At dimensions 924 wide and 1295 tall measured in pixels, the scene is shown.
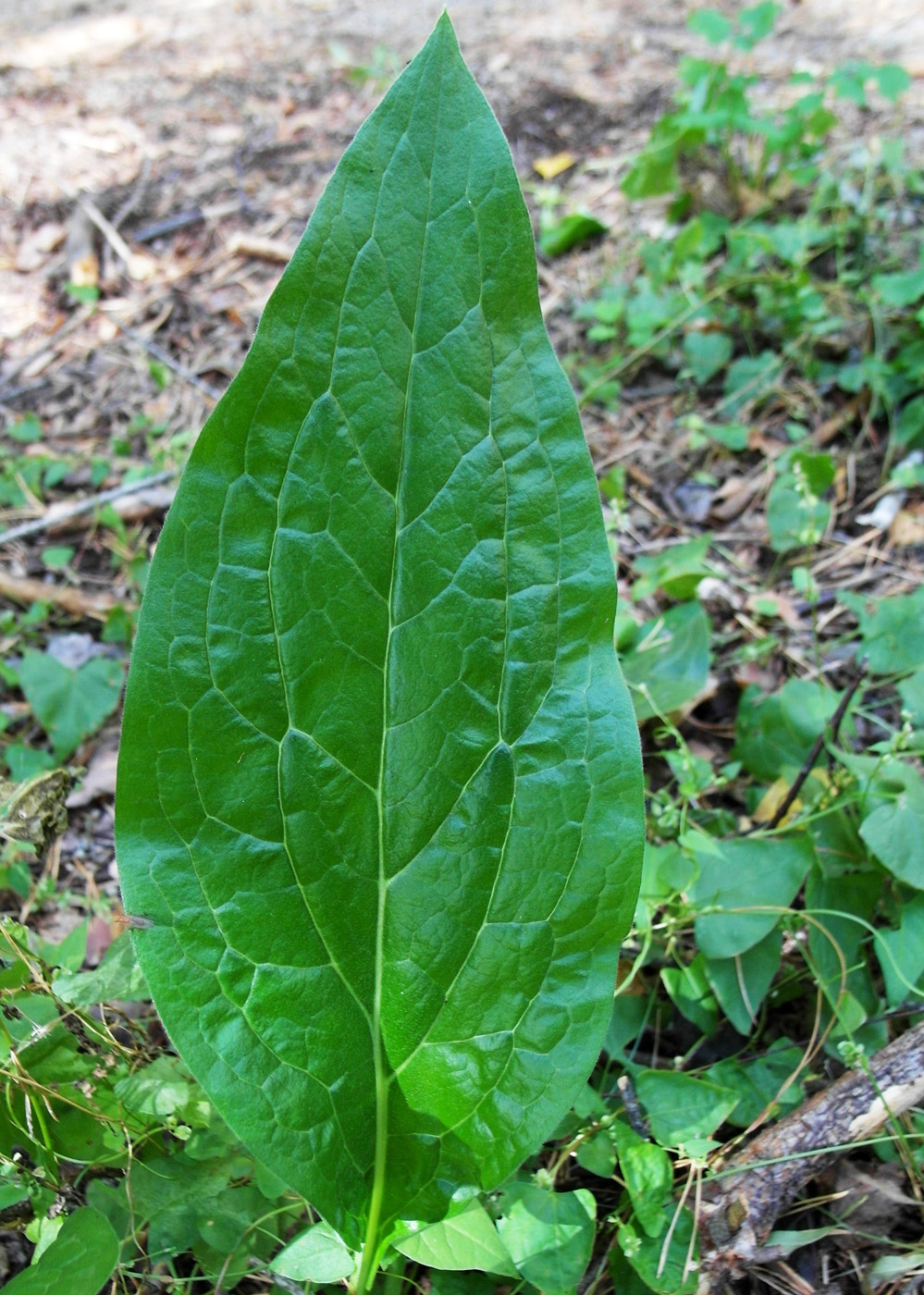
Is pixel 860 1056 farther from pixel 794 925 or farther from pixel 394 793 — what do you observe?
pixel 394 793

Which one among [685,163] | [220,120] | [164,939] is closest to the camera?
[164,939]

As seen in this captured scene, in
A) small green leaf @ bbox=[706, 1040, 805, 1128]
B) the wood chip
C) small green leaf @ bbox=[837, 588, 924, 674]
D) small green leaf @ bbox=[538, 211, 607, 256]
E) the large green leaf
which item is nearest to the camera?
the large green leaf

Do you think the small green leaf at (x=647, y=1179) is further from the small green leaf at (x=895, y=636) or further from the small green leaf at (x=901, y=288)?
the small green leaf at (x=901, y=288)

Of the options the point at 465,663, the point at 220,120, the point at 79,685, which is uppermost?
the point at 220,120

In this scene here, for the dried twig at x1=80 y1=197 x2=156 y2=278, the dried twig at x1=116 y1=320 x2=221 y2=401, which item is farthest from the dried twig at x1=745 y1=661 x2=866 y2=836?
the dried twig at x1=80 y1=197 x2=156 y2=278

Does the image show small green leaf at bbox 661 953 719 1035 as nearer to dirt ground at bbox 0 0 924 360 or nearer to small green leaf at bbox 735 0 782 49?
dirt ground at bbox 0 0 924 360

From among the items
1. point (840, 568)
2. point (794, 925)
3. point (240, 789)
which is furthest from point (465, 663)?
point (840, 568)
